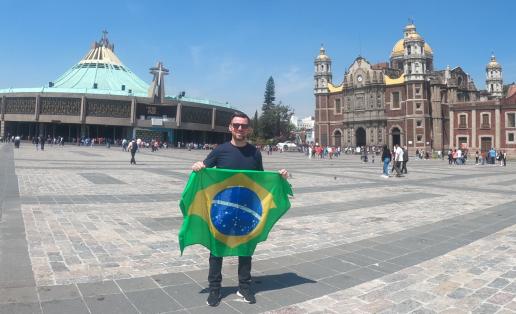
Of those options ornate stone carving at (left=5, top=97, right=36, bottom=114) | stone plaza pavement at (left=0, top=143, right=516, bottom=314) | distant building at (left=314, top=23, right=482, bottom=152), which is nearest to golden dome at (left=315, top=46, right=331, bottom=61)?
distant building at (left=314, top=23, right=482, bottom=152)

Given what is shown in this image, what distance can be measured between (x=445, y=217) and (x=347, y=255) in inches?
177

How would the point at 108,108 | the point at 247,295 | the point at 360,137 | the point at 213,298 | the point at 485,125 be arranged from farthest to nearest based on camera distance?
the point at 360,137 < the point at 108,108 < the point at 485,125 < the point at 247,295 < the point at 213,298

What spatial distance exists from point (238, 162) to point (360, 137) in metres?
81.3

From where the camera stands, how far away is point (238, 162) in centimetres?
454

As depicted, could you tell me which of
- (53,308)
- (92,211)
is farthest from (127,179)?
(53,308)

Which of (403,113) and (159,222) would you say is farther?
(403,113)

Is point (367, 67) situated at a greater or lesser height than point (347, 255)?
greater

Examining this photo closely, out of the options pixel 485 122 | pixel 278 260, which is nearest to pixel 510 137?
pixel 485 122

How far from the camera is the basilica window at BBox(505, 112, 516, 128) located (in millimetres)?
63969

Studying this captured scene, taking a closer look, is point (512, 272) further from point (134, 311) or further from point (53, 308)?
point (53, 308)

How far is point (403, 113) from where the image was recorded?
249 feet

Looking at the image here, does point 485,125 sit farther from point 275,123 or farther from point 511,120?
point 275,123

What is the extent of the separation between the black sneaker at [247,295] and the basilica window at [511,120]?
71.3 m

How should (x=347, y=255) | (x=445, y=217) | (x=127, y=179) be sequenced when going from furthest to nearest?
(x=127, y=179)
(x=445, y=217)
(x=347, y=255)
